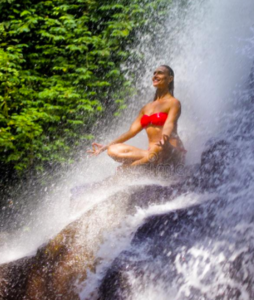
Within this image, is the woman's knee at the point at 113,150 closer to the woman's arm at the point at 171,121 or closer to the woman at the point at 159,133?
the woman at the point at 159,133

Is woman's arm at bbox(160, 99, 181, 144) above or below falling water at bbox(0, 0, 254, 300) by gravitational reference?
above

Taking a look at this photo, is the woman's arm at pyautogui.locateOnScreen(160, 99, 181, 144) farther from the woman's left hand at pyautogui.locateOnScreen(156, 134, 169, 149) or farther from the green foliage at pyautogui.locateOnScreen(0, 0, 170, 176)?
the green foliage at pyautogui.locateOnScreen(0, 0, 170, 176)

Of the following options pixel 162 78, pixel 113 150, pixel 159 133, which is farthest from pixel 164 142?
pixel 162 78

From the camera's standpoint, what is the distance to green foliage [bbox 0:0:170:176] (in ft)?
23.3

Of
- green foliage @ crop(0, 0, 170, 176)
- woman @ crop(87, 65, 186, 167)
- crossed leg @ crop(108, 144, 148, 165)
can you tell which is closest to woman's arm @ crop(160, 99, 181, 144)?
woman @ crop(87, 65, 186, 167)

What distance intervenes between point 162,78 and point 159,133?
0.62 metres

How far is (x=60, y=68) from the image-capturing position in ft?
24.7

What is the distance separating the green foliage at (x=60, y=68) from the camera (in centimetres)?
710

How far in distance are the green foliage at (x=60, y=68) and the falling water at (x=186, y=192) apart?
394mm

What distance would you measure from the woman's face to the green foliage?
2.72m

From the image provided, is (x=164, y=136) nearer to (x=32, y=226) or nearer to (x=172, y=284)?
(x=172, y=284)

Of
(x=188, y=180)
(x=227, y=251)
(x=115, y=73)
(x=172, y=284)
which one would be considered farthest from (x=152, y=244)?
(x=115, y=73)

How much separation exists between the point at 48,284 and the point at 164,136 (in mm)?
1703

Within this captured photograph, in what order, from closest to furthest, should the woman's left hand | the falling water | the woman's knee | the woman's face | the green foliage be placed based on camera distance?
the falling water → the woman's left hand → the woman's knee → the woman's face → the green foliage
